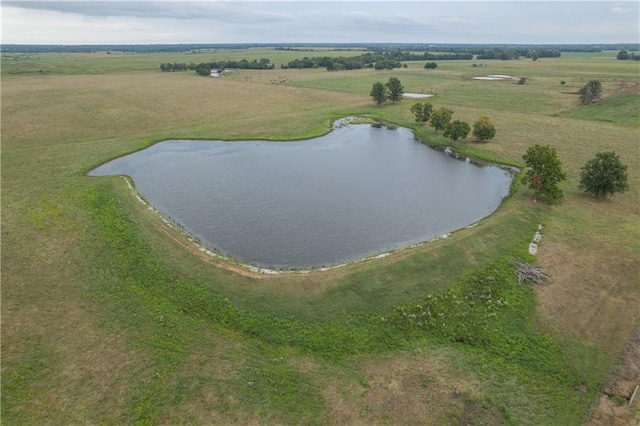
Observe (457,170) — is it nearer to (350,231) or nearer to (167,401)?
(350,231)

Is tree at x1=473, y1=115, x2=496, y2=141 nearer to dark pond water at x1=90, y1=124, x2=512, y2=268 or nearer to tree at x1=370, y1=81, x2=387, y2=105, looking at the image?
dark pond water at x1=90, y1=124, x2=512, y2=268

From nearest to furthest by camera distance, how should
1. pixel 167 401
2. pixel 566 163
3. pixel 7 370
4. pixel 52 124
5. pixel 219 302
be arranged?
pixel 167 401 < pixel 7 370 < pixel 219 302 < pixel 566 163 < pixel 52 124

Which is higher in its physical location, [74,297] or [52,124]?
[52,124]

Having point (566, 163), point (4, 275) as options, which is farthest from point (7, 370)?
point (566, 163)

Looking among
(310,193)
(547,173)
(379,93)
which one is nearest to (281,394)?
(310,193)

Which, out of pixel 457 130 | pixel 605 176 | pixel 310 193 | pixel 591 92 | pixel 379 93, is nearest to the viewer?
pixel 605 176

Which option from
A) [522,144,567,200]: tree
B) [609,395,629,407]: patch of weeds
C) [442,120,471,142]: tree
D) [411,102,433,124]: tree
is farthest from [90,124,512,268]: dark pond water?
[609,395,629,407]: patch of weeds

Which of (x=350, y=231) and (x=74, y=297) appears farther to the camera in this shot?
(x=350, y=231)

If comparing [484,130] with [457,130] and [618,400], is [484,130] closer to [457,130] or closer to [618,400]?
[457,130]
